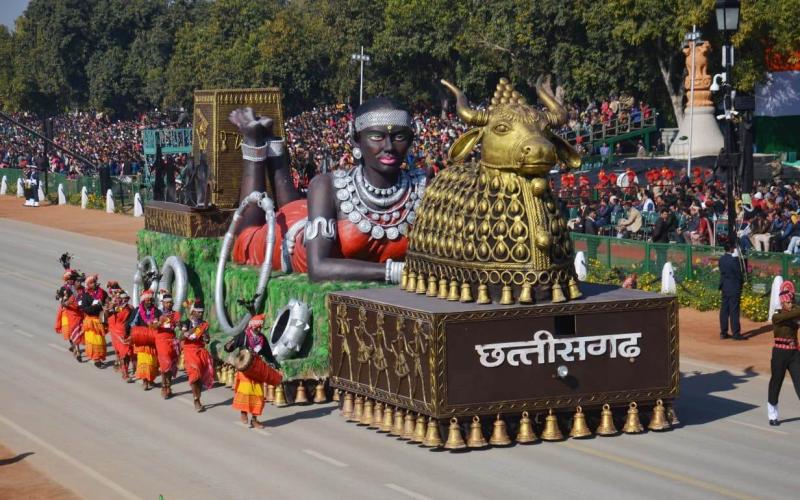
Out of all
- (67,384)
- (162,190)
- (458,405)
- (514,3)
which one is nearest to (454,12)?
(514,3)

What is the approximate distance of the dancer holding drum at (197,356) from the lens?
21.2 metres

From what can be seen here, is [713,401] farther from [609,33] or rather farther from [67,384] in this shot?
[609,33]

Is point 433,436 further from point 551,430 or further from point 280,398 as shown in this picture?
point 280,398

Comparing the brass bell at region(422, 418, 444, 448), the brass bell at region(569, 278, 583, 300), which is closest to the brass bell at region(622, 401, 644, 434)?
the brass bell at region(569, 278, 583, 300)

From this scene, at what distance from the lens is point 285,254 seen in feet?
74.8

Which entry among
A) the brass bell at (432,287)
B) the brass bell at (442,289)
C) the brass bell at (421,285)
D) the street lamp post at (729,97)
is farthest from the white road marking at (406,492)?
the street lamp post at (729,97)

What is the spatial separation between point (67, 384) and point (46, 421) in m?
3.03

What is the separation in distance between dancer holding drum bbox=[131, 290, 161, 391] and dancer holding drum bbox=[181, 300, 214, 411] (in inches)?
49.5

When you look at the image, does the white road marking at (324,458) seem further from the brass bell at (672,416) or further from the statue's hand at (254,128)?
the statue's hand at (254,128)

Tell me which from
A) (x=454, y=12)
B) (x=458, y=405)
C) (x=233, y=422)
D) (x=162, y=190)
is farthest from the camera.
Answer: (x=454, y=12)

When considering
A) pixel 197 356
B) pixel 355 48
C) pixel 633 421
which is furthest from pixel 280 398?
pixel 355 48

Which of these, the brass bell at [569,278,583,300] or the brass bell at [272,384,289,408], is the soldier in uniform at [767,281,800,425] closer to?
the brass bell at [569,278,583,300]

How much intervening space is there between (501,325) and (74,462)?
217 inches

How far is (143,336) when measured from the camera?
901 inches
